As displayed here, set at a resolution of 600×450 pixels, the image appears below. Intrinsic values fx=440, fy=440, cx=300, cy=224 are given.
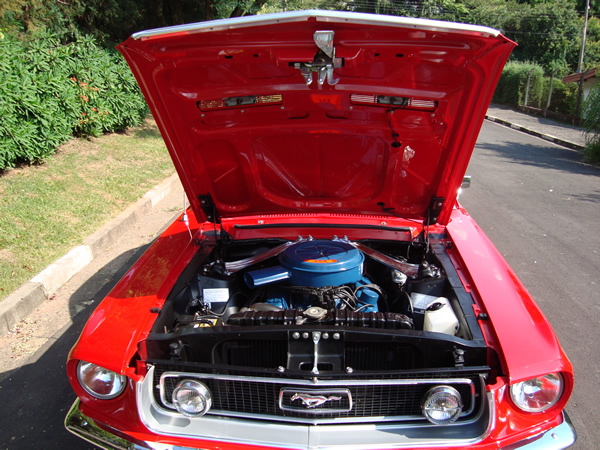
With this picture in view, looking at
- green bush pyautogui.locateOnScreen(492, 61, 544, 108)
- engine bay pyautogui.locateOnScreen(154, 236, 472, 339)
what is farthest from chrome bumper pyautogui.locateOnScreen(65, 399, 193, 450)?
green bush pyautogui.locateOnScreen(492, 61, 544, 108)

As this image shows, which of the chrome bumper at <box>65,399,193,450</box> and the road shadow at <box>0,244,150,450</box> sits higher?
the chrome bumper at <box>65,399,193,450</box>

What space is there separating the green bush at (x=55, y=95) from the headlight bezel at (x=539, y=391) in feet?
21.6

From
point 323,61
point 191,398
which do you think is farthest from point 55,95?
point 191,398

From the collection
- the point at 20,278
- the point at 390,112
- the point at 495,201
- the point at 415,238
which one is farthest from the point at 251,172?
the point at 495,201

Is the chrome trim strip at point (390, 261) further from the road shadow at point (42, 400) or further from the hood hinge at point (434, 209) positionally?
the road shadow at point (42, 400)

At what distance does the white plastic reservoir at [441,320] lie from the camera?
7.43ft

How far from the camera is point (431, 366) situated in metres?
2.02

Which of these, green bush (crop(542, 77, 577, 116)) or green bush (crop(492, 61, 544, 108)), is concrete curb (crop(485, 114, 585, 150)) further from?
green bush (crop(492, 61, 544, 108))

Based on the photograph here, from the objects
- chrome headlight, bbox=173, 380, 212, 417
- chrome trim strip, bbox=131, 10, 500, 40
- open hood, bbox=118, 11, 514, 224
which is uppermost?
chrome trim strip, bbox=131, 10, 500, 40

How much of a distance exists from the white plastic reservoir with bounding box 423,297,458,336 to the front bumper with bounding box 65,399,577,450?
580 mm

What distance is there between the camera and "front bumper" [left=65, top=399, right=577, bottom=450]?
183 cm

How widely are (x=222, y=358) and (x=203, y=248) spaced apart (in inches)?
40.1

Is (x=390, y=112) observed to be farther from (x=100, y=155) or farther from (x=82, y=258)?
(x=100, y=155)

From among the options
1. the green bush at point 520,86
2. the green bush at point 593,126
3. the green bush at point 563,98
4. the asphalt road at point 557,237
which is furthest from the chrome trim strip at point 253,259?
the green bush at point 520,86
